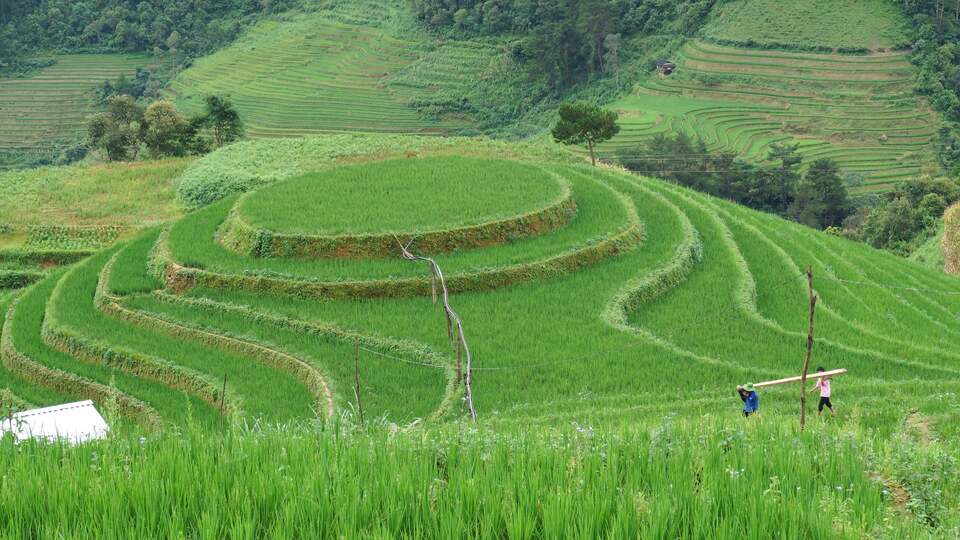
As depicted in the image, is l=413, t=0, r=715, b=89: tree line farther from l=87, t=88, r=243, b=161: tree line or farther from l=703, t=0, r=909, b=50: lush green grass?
l=87, t=88, r=243, b=161: tree line

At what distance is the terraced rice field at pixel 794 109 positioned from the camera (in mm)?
42812

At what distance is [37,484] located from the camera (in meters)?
4.62

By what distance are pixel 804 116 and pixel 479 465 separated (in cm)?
4404

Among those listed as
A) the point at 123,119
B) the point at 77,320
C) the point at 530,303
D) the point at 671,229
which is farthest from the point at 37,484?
the point at 123,119

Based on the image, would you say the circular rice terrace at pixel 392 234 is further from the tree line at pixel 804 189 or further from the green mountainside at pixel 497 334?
the tree line at pixel 804 189

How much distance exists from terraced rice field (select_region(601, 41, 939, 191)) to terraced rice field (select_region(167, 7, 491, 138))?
11.3 meters

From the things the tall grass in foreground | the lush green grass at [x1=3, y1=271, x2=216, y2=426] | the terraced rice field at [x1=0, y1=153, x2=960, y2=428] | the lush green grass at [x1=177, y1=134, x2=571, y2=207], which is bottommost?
the lush green grass at [x1=3, y1=271, x2=216, y2=426]

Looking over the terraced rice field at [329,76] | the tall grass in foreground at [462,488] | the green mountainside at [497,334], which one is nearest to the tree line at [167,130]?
the green mountainside at [497,334]

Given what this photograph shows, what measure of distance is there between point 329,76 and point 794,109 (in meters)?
26.7

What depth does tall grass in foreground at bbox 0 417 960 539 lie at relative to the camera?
4312mm

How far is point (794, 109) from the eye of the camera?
46750 mm

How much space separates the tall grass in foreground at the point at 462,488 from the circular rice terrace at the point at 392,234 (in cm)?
1106

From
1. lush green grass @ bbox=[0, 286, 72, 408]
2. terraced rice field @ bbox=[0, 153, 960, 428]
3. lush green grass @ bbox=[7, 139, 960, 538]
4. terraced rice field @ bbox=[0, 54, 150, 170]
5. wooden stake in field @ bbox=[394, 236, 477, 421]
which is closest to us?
lush green grass @ bbox=[7, 139, 960, 538]

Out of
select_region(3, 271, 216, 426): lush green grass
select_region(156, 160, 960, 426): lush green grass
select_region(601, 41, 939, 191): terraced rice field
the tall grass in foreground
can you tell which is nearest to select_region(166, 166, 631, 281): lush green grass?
select_region(156, 160, 960, 426): lush green grass
